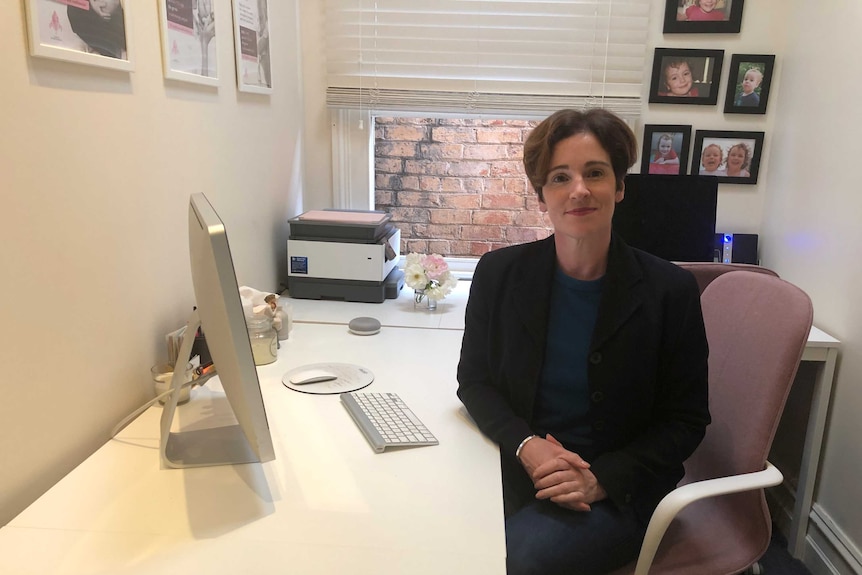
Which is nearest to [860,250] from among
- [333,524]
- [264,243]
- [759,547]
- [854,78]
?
[854,78]

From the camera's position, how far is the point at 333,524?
102cm

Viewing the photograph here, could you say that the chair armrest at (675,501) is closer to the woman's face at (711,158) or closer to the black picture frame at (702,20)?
the woman's face at (711,158)

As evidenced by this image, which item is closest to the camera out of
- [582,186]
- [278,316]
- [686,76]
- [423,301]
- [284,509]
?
[284,509]

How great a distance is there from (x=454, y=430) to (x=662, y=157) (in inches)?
65.4

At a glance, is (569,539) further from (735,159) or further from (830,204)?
(735,159)

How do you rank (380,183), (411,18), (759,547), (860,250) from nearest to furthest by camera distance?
1. (759,547)
2. (860,250)
3. (411,18)
4. (380,183)

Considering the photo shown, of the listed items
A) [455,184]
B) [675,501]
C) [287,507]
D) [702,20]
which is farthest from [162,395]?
[702,20]

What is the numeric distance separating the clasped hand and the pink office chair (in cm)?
13

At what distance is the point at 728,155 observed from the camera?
97.2 inches

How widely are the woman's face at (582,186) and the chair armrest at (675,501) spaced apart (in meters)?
0.55

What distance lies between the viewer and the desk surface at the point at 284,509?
93cm

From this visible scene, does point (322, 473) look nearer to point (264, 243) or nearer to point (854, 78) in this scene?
point (264, 243)

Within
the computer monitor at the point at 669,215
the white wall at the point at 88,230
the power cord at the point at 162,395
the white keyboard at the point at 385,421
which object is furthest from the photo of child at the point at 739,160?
the power cord at the point at 162,395

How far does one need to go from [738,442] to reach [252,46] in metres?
1.79
